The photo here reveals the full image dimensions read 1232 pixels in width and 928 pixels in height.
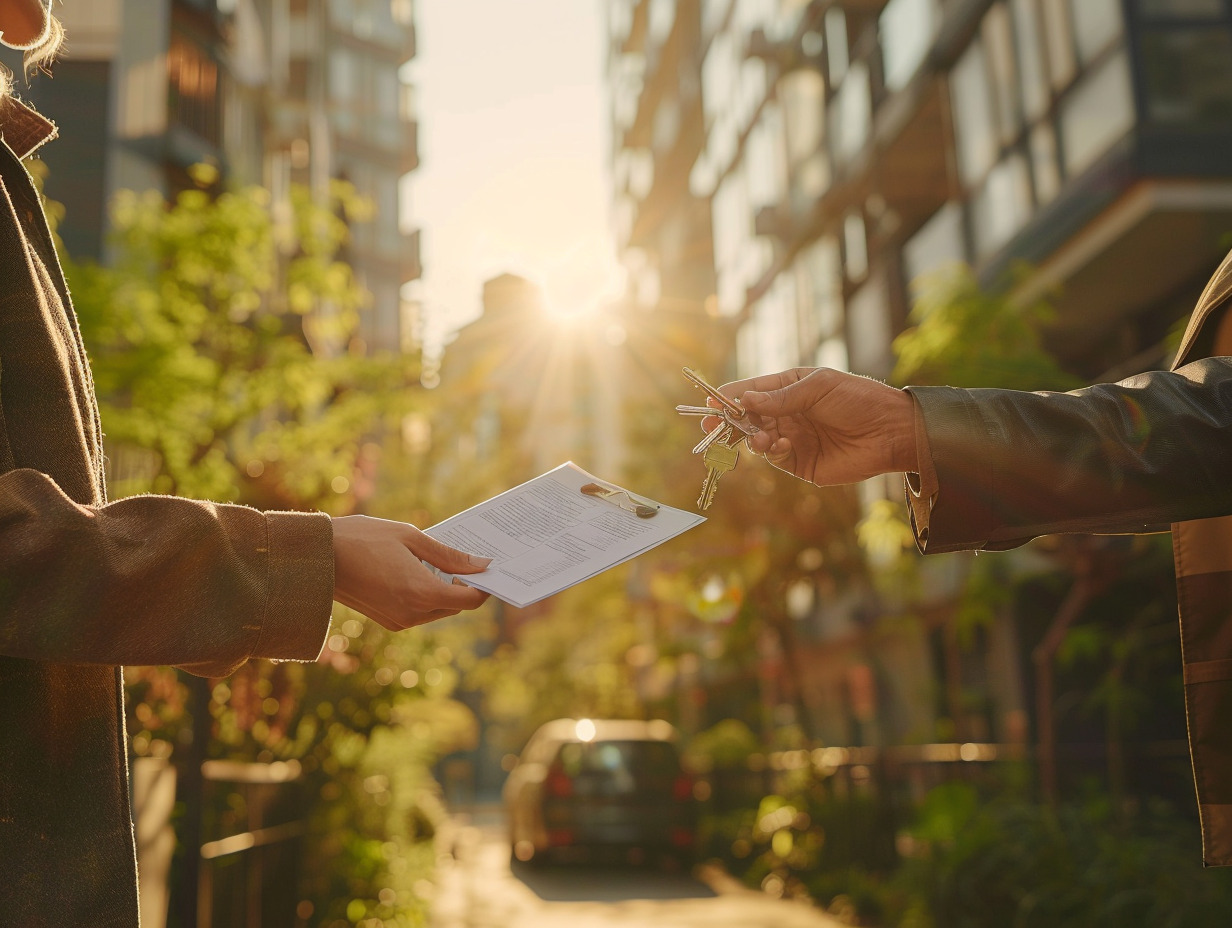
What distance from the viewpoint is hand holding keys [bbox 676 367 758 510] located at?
2.47 metres

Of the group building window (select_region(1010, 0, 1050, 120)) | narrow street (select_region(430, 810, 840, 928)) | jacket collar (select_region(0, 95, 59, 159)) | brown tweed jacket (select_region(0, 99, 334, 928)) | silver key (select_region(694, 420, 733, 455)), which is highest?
building window (select_region(1010, 0, 1050, 120))

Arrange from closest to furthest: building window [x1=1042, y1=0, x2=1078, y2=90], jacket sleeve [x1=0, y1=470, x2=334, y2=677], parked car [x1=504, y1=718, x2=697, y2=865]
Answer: jacket sleeve [x1=0, y1=470, x2=334, y2=677] < building window [x1=1042, y1=0, x2=1078, y2=90] < parked car [x1=504, y1=718, x2=697, y2=865]

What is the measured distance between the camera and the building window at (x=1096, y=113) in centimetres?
1087

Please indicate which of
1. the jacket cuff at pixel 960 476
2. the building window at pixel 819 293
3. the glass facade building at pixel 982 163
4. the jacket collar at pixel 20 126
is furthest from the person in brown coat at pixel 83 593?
the building window at pixel 819 293

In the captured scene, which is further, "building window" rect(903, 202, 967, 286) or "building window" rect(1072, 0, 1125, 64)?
"building window" rect(903, 202, 967, 286)

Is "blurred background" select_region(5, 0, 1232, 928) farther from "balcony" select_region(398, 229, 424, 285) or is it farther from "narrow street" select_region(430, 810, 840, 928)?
"balcony" select_region(398, 229, 424, 285)

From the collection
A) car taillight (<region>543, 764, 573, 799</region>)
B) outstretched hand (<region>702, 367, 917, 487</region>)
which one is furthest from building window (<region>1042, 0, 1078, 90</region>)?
outstretched hand (<region>702, 367, 917, 487</region>)

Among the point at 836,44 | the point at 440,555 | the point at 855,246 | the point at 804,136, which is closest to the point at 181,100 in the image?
the point at 836,44

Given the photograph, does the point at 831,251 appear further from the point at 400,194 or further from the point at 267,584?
the point at 400,194

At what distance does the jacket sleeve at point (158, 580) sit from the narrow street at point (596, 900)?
8.48 m

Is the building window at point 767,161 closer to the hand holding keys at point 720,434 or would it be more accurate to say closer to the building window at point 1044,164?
the building window at point 1044,164

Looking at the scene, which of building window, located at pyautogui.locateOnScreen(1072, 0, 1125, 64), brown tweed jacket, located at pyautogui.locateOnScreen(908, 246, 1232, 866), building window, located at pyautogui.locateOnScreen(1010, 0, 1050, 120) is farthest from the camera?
building window, located at pyautogui.locateOnScreen(1010, 0, 1050, 120)

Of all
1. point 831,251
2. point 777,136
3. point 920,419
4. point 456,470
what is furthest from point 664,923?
point 777,136

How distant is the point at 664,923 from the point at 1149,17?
8.58m
